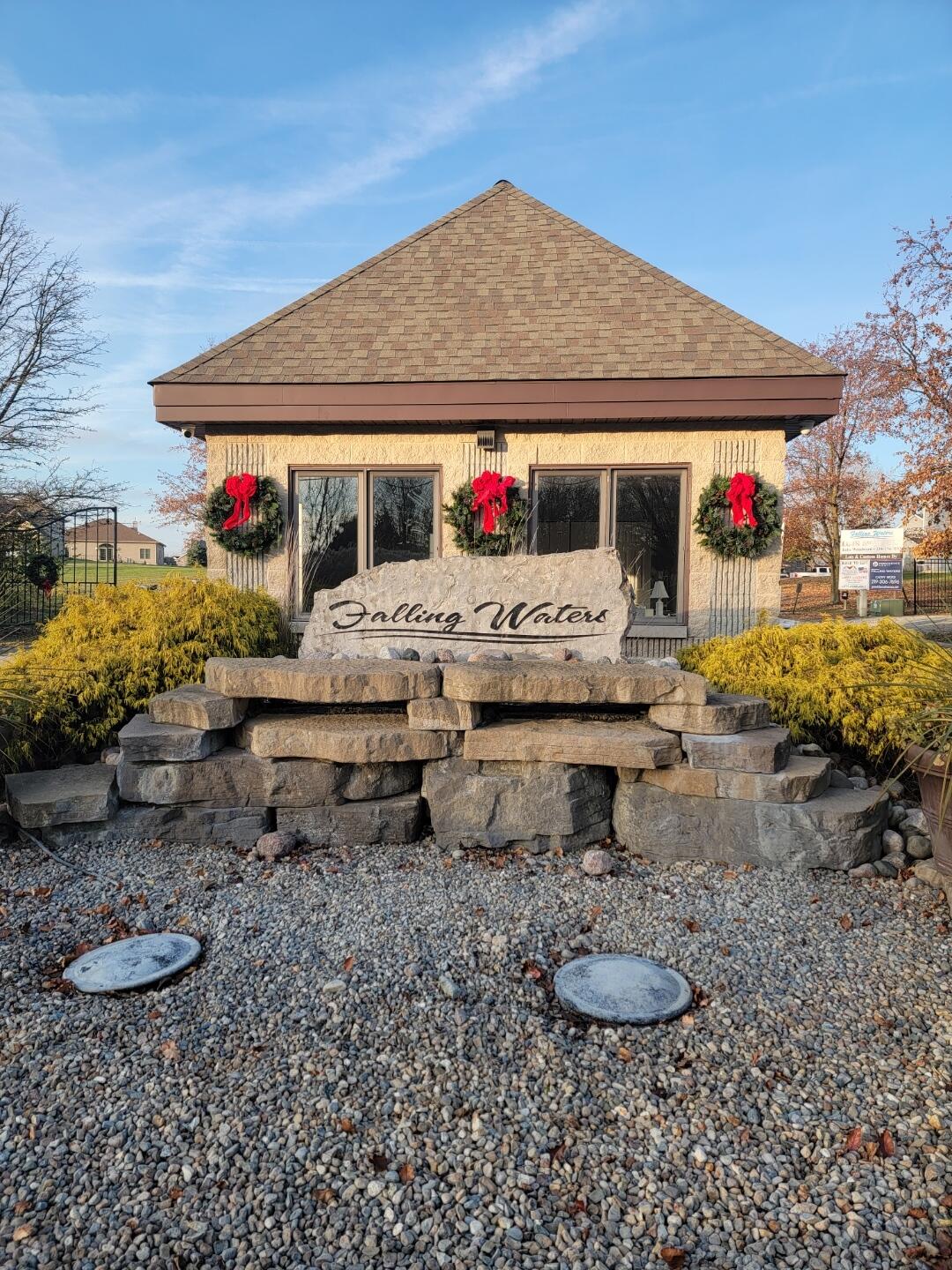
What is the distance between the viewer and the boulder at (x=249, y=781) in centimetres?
418

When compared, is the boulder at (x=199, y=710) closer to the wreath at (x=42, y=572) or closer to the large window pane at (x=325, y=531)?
the large window pane at (x=325, y=531)

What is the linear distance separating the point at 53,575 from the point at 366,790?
795cm

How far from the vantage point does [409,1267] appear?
1.73 m

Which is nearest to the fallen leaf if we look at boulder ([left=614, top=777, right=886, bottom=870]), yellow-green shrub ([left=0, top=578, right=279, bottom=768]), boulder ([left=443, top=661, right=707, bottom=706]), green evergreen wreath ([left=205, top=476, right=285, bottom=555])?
boulder ([left=614, top=777, right=886, bottom=870])

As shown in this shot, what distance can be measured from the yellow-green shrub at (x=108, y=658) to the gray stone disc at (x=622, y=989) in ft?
11.2

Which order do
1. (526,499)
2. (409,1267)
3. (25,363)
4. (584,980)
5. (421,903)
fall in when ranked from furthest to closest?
(25,363)
(526,499)
(421,903)
(584,980)
(409,1267)

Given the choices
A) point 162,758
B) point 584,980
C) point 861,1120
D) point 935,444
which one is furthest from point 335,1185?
point 935,444

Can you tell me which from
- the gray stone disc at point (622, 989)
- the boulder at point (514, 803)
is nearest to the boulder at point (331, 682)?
the boulder at point (514, 803)

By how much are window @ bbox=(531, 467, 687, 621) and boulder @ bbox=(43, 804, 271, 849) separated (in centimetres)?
477

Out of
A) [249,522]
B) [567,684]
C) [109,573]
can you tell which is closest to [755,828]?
[567,684]

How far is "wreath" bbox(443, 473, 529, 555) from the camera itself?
308 inches

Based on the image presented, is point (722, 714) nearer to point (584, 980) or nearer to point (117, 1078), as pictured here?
point (584, 980)

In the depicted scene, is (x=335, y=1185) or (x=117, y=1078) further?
(x=117, y=1078)

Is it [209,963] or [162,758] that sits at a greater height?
[162,758]
